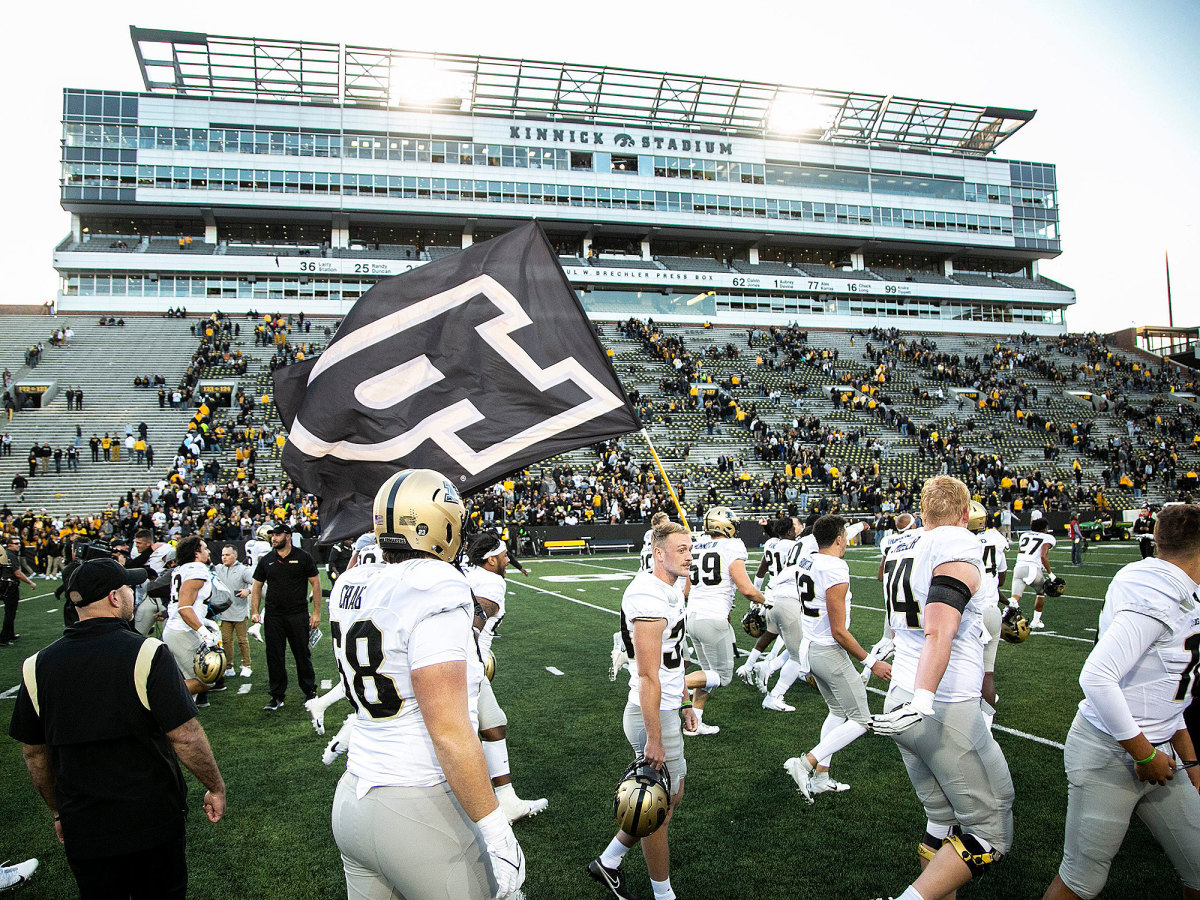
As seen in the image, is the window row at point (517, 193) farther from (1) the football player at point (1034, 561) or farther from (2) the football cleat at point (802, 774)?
(2) the football cleat at point (802, 774)

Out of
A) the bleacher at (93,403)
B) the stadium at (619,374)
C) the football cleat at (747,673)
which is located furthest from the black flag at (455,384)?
the bleacher at (93,403)

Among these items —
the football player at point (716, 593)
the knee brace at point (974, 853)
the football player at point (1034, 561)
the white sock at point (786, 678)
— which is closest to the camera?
the knee brace at point (974, 853)

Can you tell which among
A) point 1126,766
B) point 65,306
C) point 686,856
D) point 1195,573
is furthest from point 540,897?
point 65,306

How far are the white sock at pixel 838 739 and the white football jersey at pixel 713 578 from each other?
2091mm

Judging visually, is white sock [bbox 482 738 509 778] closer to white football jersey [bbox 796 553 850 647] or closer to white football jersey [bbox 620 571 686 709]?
white football jersey [bbox 620 571 686 709]

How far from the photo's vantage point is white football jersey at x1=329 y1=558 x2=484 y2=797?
2.44 metres

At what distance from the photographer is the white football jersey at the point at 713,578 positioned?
7699 millimetres

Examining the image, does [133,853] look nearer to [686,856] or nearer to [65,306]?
[686,856]

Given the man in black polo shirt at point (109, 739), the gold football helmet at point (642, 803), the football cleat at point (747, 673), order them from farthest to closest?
the football cleat at point (747, 673), the gold football helmet at point (642, 803), the man in black polo shirt at point (109, 739)

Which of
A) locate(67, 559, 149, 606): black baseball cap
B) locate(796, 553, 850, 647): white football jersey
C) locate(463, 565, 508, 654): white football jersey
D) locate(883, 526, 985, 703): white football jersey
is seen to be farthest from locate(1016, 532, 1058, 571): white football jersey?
locate(67, 559, 149, 606): black baseball cap

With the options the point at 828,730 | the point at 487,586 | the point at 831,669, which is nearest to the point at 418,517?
the point at 487,586

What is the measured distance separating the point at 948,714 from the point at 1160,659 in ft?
2.99

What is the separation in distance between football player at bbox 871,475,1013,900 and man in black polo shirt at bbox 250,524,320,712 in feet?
21.2

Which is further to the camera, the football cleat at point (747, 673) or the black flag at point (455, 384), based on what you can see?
the football cleat at point (747, 673)
